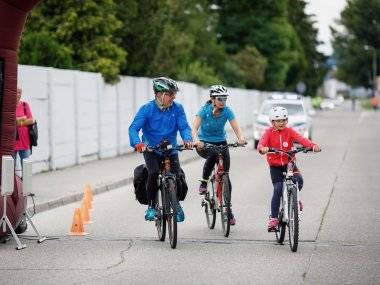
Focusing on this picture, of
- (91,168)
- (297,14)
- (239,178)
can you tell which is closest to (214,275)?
(239,178)

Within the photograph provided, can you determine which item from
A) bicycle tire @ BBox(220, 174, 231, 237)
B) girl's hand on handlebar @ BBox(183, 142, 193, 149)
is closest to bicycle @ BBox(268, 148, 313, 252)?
bicycle tire @ BBox(220, 174, 231, 237)

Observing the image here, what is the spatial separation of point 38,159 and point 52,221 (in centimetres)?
741

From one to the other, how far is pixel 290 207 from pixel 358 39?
438 ft

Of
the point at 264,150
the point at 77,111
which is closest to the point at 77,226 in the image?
the point at 264,150

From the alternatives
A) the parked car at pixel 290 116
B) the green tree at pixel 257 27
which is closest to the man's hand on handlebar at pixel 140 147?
the parked car at pixel 290 116

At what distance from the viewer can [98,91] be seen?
2491cm

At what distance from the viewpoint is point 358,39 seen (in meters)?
140

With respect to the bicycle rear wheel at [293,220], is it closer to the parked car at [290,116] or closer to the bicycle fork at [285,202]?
the bicycle fork at [285,202]

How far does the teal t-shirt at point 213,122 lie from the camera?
11.6 m

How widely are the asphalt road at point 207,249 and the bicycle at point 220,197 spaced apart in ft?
0.52

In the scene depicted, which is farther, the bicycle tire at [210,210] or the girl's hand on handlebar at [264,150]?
the bicycle tire at [210,210]

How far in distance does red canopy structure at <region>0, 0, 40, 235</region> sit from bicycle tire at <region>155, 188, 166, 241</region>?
160 cm

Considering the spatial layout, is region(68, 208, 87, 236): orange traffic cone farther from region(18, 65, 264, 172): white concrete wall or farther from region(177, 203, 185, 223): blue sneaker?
region(18, 65, 264, 172): white concrete wall

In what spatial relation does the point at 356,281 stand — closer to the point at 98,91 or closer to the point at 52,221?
the point at 52,221
